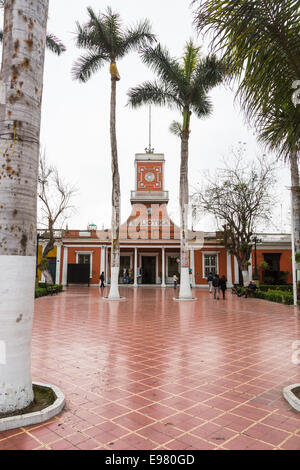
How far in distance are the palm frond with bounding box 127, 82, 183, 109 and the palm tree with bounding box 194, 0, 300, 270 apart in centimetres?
1298

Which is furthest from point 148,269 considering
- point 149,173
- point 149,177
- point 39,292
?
point 39,292

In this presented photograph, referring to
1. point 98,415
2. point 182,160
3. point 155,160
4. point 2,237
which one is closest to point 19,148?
point 2,237

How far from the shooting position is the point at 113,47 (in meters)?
14.7

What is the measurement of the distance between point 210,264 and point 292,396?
80.7 feet

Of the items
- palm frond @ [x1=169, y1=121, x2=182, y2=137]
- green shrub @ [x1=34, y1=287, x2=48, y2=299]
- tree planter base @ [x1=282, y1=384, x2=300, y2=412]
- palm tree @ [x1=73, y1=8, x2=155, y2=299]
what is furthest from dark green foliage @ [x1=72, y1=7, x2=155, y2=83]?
tree planter base @ [x1=282, y1=384, x2=300, y2=412]

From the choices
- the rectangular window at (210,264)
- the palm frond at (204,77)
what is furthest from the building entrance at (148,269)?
the palm frond at (204,77)

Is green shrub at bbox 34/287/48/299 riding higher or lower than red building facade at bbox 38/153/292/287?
lower

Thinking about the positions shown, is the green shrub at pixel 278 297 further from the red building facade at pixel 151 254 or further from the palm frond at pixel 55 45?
the palm frond at pixel 55 45

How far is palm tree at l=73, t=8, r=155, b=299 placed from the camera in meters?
14.4

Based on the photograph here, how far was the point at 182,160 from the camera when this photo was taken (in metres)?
15.2

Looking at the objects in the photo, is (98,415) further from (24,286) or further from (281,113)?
(281,113)

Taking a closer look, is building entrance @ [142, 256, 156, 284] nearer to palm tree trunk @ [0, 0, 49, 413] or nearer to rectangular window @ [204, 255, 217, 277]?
rectangular window @ [204, 255, 217, 277]

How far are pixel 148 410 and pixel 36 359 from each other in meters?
2.47

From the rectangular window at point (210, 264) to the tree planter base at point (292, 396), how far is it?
79.3 ft
